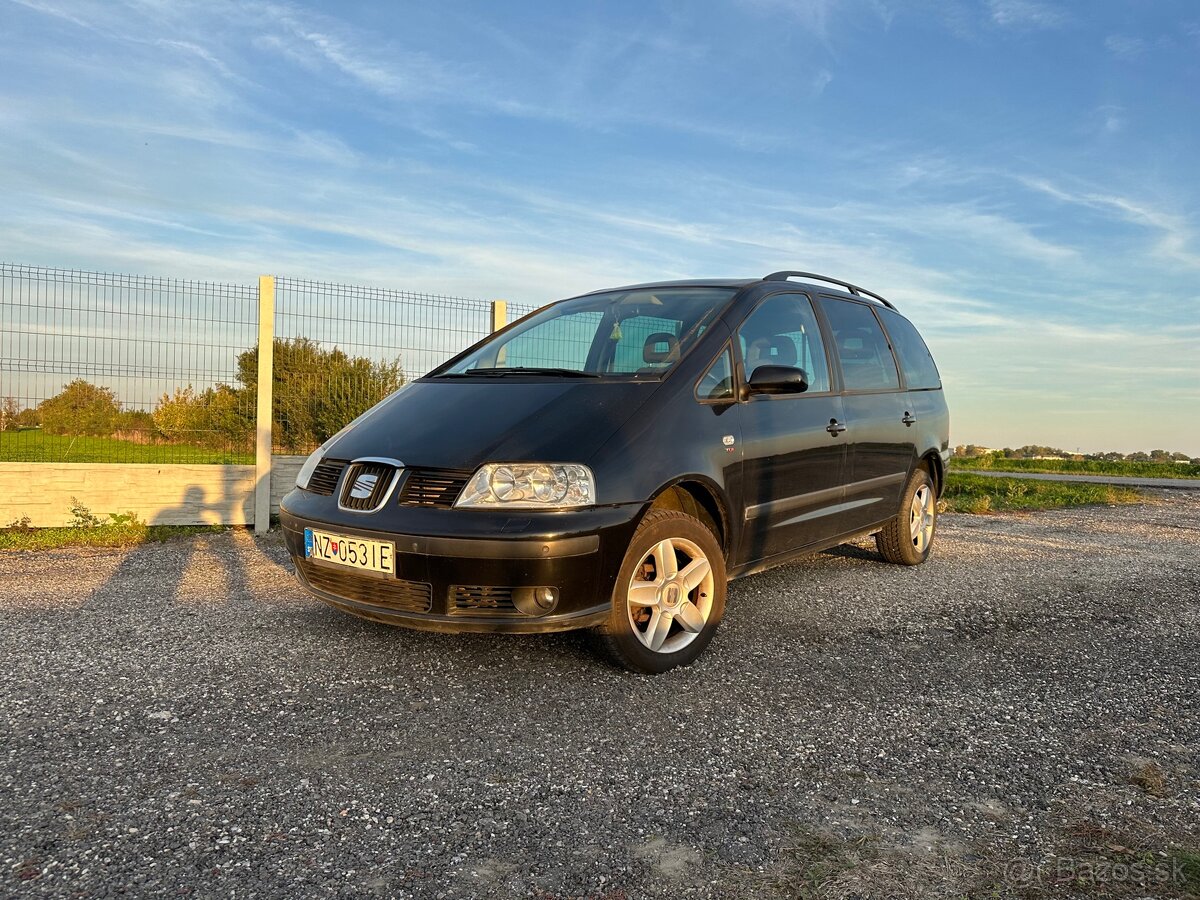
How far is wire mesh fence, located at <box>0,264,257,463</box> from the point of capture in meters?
7.18

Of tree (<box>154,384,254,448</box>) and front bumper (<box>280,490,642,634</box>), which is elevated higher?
tree (<box>154,384,254,448</box>)

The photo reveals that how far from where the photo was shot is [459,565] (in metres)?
3.21

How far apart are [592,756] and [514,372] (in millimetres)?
2065

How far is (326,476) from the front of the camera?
3.80 m

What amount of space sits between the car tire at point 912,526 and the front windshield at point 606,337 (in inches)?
95.2

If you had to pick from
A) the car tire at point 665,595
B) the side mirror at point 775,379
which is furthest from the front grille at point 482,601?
the side mirror at point 775,379

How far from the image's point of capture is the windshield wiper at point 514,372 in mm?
3998

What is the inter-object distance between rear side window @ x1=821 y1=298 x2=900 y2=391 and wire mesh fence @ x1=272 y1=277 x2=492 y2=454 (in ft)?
14.0

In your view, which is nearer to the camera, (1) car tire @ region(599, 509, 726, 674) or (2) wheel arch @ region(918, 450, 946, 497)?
(1) car tire @ region(599, 509, 726, 674)

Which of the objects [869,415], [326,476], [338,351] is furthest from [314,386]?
[869,415]

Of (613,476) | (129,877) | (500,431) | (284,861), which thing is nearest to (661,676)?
(613,476)

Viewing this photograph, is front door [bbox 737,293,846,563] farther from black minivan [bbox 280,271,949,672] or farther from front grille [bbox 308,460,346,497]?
front grille [bbox 308,460,346,497]

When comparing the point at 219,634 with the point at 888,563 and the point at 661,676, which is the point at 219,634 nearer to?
the point at 661,676

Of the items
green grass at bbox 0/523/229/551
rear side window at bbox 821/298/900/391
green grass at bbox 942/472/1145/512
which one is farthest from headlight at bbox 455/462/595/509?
green grass at bbox 942/472/1145/512
